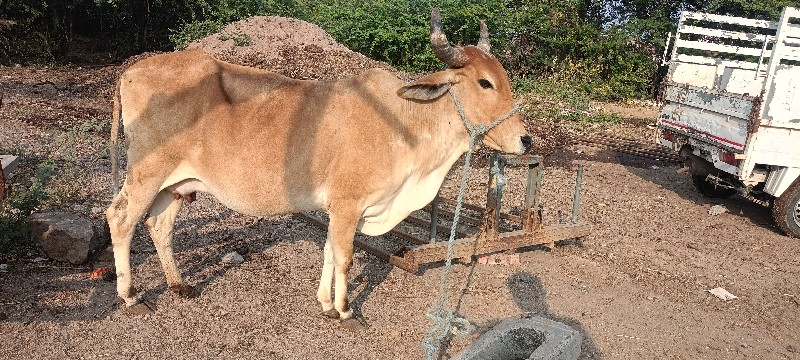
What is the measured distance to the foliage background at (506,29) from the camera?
18844mm

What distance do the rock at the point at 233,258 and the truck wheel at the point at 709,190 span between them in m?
7.04

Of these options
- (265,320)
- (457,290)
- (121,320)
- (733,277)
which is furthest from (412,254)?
→ (733,277)

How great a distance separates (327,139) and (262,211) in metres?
0.76

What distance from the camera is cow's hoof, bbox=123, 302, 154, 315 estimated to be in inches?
180

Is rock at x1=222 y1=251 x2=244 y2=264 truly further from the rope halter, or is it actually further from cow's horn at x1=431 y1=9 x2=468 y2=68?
cow's horn at x1=431 y1=9 x2=468 y2=68

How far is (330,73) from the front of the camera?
47.4 ft

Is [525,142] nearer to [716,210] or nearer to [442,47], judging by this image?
[442,47]

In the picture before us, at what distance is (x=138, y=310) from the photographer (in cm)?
458

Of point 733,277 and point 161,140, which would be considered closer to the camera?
point 161,140

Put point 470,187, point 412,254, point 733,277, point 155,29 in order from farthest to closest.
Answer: point 155,29, point 470,187, point 733,277, point 412,254

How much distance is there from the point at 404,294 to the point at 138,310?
7.15 ft

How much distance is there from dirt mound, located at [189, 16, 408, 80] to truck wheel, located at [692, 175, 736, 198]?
746 centimetres

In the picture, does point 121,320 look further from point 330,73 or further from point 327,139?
point 330,73

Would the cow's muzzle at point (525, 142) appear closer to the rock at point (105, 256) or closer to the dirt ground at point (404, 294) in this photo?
the dirt ground at point (404, 294)
